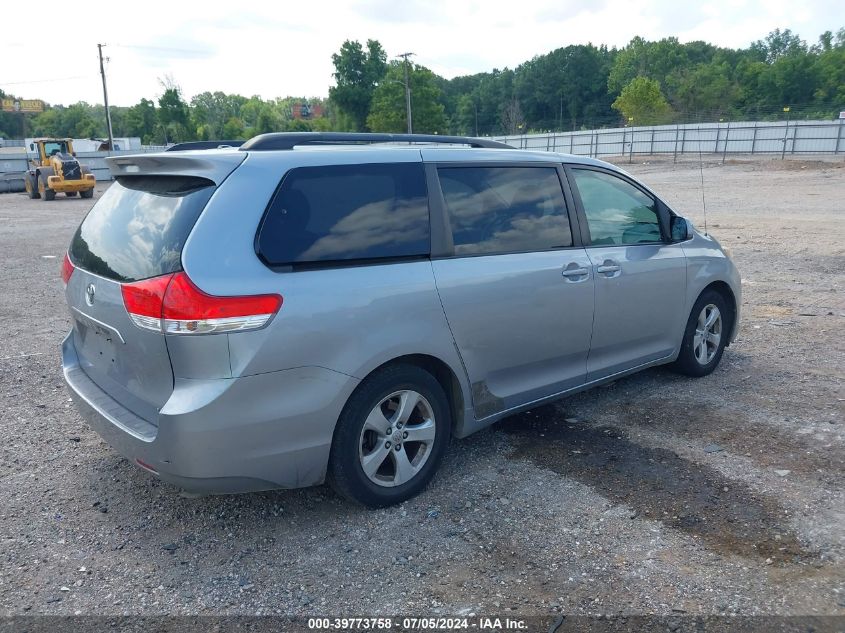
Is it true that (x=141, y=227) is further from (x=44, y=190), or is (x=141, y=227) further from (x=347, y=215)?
(x=44, y=190)

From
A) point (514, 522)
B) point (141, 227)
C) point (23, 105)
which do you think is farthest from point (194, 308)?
point (23, 105)

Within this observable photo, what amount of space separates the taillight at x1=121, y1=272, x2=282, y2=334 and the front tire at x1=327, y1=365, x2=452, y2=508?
2.16 ft

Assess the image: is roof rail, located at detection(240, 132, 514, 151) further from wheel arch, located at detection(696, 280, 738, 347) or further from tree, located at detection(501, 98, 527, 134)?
tree, located at detection(501, 98, 527, 134)

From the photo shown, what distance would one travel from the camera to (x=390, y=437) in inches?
143

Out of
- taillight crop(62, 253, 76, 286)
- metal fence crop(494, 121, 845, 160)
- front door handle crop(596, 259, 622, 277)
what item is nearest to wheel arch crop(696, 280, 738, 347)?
front door handle crop(596, 259, 622, 277)

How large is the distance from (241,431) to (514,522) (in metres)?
1.45

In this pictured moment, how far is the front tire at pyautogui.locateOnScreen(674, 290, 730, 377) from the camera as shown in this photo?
17.9 ft

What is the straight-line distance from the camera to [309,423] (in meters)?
3.27

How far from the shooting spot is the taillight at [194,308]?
2992mm

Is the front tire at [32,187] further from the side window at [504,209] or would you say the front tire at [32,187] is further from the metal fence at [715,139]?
the side window at [504,209]

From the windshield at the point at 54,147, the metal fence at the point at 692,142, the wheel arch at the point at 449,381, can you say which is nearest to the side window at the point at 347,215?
the wheel arch at the point at 449,381

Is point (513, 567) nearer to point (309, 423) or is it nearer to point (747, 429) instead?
point (309, 423)

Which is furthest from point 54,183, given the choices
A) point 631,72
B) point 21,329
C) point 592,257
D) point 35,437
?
point 631,72

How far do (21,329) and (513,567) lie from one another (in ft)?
21.2
